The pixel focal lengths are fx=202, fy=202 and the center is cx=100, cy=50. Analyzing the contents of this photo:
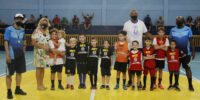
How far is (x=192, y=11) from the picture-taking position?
22125 mm

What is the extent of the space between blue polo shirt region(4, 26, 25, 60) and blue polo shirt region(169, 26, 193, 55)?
4.39 metres

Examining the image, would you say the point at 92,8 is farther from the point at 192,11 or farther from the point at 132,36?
the point at 132,36

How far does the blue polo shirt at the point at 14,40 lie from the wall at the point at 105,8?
702 inches

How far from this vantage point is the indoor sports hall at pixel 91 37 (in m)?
5.39

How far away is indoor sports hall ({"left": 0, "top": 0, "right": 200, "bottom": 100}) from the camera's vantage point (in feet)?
17.7

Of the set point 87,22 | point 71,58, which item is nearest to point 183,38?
point 71,58

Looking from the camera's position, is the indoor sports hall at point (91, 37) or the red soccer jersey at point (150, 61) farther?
the red soccer jersey at point (150, 61)

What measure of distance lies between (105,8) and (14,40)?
18213 mm

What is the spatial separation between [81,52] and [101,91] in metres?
Result: 1.30

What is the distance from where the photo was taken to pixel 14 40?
17.1 feet

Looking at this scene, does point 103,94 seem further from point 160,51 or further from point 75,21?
point 75,21

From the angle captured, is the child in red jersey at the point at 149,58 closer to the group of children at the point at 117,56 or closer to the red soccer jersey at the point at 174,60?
the group of children at the point at 117,56

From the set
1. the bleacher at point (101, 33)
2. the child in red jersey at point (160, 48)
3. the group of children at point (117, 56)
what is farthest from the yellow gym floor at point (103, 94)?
the bleacher at point (101, 33)

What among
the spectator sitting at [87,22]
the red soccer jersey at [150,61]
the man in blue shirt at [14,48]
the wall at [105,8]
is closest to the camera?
the man in blue shirt at [14,48]
